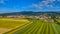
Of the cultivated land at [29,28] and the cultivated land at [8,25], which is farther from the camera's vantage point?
the cultivated land at [8,25]

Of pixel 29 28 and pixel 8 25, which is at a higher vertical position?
pixel 8 25

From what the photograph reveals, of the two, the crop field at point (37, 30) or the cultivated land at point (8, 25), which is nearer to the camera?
the crop field at point (37, 30)

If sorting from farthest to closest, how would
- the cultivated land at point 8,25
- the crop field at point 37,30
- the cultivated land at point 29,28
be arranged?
the cultivated land at point 8,25
the cultivated land at point 29,28
the crop field at point 37,30

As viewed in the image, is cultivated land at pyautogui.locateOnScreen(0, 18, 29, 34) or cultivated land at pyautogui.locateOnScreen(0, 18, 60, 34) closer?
cultivated land at pyautogui.locateOnScreen(0, 18, 60, 34)

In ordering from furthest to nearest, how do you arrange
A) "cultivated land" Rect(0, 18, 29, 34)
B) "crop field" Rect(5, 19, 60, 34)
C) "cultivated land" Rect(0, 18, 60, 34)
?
"cultivated land" Rect(0, 18, 29, 34) < "cultivated land" Rect(0, 18, 60, 34) < "crop field" Rect(5, 19, 60, 34)

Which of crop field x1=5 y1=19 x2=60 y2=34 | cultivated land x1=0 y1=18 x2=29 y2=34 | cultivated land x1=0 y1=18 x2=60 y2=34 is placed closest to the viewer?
crop field x1=5 y1=19 x2=60 y2=34

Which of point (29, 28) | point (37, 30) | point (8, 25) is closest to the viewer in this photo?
point (37, 30)

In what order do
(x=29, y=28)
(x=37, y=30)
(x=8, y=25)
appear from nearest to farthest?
(x=37, y=30) → (x=29, y=28) → (x=8, y=25)

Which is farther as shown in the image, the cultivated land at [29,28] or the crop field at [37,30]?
the cultivated land at [29,28]

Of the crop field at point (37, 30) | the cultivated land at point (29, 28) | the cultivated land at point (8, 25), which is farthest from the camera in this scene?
the cultivated land at point (8, 25)

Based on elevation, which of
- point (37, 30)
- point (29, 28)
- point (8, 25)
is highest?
point (8, 25)

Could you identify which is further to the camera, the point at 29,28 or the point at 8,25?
the point at 8,25

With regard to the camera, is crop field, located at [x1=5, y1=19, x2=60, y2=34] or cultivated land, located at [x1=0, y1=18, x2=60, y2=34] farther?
cultivated land, located at [x1=0, y1=18, x2=60, y2=34]

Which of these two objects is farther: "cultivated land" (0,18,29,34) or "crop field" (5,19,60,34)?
"cultivated land" (0,18,29,34)
